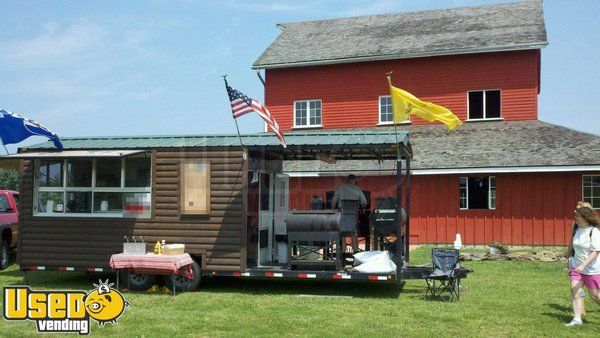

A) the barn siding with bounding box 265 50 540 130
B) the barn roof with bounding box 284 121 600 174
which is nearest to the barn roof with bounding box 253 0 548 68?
the barn siding with bounding box 265 50 540 130

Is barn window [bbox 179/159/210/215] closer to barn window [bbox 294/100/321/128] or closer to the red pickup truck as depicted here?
the red pickup truck

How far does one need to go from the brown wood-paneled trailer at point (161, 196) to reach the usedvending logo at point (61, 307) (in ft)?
14.2

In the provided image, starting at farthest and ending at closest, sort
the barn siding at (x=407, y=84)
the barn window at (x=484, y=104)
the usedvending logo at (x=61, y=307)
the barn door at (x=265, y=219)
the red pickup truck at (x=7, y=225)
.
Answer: the barn window at (x=484, y=104), the barn siding at (x=407, y=84), the red pickup truck at (x=7, y=225), the barn door at (x=265, y=219), the usedvending logo at (x=61, y=307)

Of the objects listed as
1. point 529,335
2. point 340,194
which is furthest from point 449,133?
point 529,335

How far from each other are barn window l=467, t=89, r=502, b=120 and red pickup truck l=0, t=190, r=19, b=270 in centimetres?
1676

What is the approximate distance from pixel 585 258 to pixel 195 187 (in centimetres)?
716

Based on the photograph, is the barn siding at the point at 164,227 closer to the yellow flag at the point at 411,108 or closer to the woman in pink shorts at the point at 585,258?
the yellow flag at the point at 411,108

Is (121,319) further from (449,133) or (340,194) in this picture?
(449,133)

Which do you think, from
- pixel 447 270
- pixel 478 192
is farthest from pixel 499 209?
pixel 447 270

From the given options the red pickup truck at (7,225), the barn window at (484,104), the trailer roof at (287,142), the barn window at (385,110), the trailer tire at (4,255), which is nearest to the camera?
the trailer roof at (287,142)

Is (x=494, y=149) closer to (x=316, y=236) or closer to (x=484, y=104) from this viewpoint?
(x=484, y=104)

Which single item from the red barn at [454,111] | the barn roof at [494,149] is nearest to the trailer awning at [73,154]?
the red barn at [454,111]

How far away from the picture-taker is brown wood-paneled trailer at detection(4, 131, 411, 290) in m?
12.9

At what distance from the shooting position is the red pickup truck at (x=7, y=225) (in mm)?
16859
